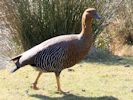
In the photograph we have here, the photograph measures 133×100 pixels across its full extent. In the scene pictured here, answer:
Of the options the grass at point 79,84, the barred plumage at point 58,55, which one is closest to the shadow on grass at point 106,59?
the grass at point 79,84

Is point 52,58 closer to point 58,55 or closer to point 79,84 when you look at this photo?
point 58,55

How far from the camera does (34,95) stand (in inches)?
296

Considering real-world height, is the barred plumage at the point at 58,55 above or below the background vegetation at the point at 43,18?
below

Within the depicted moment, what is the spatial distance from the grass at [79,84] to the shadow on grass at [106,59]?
1.73 feet

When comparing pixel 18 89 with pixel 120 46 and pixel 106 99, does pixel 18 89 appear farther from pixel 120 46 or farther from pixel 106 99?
pixel 120 46

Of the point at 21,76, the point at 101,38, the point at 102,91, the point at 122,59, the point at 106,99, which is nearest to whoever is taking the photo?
the point at 106,99

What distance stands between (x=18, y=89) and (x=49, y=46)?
96 centimetres

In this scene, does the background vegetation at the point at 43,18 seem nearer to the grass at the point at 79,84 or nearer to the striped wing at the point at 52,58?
the grass at the point at 79,84

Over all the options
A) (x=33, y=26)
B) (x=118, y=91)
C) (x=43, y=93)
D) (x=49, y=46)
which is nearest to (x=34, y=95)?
(x=43, y=93)

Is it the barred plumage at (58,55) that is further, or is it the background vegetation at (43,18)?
the background vegetation at (43,18)

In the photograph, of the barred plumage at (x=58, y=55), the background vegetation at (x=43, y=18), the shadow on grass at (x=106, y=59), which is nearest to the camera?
the barred plumage at (x=58, y=55)

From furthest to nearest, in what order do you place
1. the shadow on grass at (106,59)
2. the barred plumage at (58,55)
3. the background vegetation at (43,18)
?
the background vegetation at (43,18), the shadow on grass at (106,59), the barred plumage at (58,55)

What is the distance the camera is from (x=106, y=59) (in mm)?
11102

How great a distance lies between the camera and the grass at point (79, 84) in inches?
294
